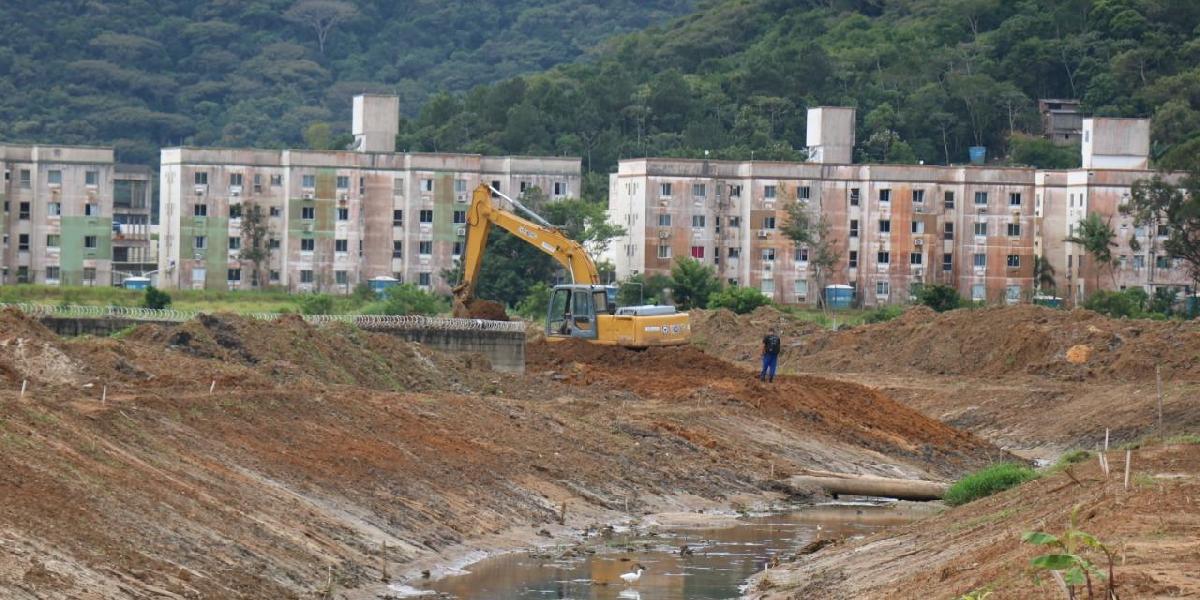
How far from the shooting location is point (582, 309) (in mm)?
68312

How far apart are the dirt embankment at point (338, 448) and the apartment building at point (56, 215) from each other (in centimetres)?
5341

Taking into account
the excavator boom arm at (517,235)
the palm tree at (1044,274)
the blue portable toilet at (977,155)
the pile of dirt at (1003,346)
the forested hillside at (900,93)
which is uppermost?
the forested hillside at (900,93)

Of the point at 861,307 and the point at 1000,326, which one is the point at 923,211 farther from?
the point at 1000,326

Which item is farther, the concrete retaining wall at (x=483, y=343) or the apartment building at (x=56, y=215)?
the apartment building at (x=56, y=215)

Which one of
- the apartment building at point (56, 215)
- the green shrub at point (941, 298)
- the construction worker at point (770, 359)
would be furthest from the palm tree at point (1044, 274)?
the construction worker at point (770, 359)

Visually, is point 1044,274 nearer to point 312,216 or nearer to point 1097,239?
point 1097,239

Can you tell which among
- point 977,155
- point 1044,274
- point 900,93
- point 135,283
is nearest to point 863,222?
point 1044,274

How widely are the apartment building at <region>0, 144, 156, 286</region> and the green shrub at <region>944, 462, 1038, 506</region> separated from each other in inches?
3064

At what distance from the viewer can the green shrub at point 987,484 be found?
41125mm

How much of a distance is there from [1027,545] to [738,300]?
76536 millimetres

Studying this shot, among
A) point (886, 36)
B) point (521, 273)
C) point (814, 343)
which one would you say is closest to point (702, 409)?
point (814, 343)

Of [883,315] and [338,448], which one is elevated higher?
[883,315]

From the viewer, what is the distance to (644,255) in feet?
380

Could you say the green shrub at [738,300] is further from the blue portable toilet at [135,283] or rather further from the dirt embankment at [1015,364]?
the blue portable toilet at [135,283]
